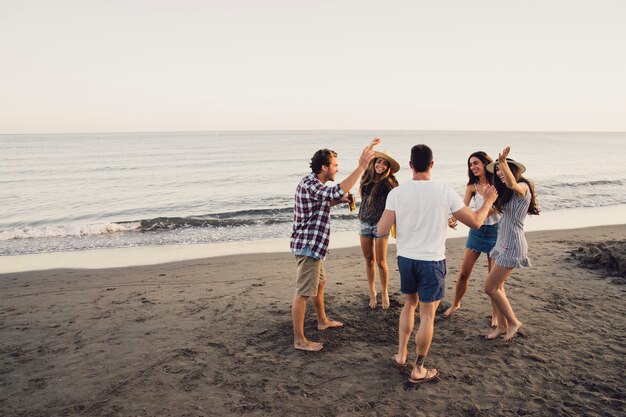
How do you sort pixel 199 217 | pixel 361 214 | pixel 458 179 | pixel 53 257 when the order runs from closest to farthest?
1. pixel 361 214
2. pixel 53 257
3. pixel 199 217
4. pixel 458 179

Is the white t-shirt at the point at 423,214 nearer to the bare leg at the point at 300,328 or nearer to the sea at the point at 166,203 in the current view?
the bare leg at the point at 300,328

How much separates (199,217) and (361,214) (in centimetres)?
1075

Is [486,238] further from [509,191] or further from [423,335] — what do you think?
[423,335]

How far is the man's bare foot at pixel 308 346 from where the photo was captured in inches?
175

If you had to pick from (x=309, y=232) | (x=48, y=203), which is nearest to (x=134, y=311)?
(x=309, y=232)

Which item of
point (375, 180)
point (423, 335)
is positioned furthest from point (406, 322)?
point (375, 180)

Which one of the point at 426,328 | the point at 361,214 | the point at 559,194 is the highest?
the point at 361,214

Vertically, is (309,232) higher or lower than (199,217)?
higher

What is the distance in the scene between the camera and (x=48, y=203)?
17.9 meters

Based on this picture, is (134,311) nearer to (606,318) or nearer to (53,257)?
(53,257)

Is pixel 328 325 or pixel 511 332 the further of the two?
pixel 328 325

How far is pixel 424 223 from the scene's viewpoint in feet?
11.4

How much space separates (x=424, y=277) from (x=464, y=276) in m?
1.85

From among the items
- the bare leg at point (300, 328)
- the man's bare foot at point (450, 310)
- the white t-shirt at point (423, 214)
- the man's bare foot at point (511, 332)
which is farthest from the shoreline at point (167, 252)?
the white t-shirt at point (423, 214)
